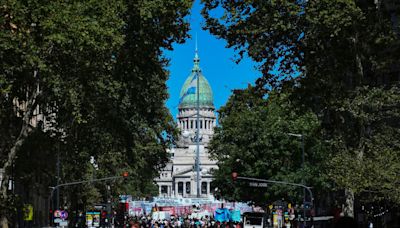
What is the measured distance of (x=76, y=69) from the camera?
37.7m

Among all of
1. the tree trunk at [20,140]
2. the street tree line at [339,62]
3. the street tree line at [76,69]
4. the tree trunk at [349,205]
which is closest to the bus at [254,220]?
the street tree line at [76,69]

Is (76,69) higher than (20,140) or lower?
higher

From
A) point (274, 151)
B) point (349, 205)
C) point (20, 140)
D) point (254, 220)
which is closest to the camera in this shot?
point (349, 205)

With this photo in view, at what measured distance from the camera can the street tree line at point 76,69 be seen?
35875 millimetres

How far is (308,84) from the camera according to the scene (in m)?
36.9

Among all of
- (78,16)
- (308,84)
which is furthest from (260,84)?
(78,16)

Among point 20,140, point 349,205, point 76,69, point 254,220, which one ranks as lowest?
point 349,205

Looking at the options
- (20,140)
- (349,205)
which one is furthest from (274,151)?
(20,140)

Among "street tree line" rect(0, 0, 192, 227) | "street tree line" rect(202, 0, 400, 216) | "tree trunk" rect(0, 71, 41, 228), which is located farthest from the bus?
"tree trunk" rect(0, 71, 41, 228)

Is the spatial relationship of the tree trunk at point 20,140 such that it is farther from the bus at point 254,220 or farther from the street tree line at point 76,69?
the bus at point 254,220

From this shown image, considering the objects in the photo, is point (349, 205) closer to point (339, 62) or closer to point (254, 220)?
point (339, 62)

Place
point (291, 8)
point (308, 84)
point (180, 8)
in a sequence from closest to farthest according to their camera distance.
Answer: point (291, 8) < point (308, 84) < point (180, 8)

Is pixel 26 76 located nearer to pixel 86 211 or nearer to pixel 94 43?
pixel 94 43

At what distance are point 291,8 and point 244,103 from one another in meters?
55.1
